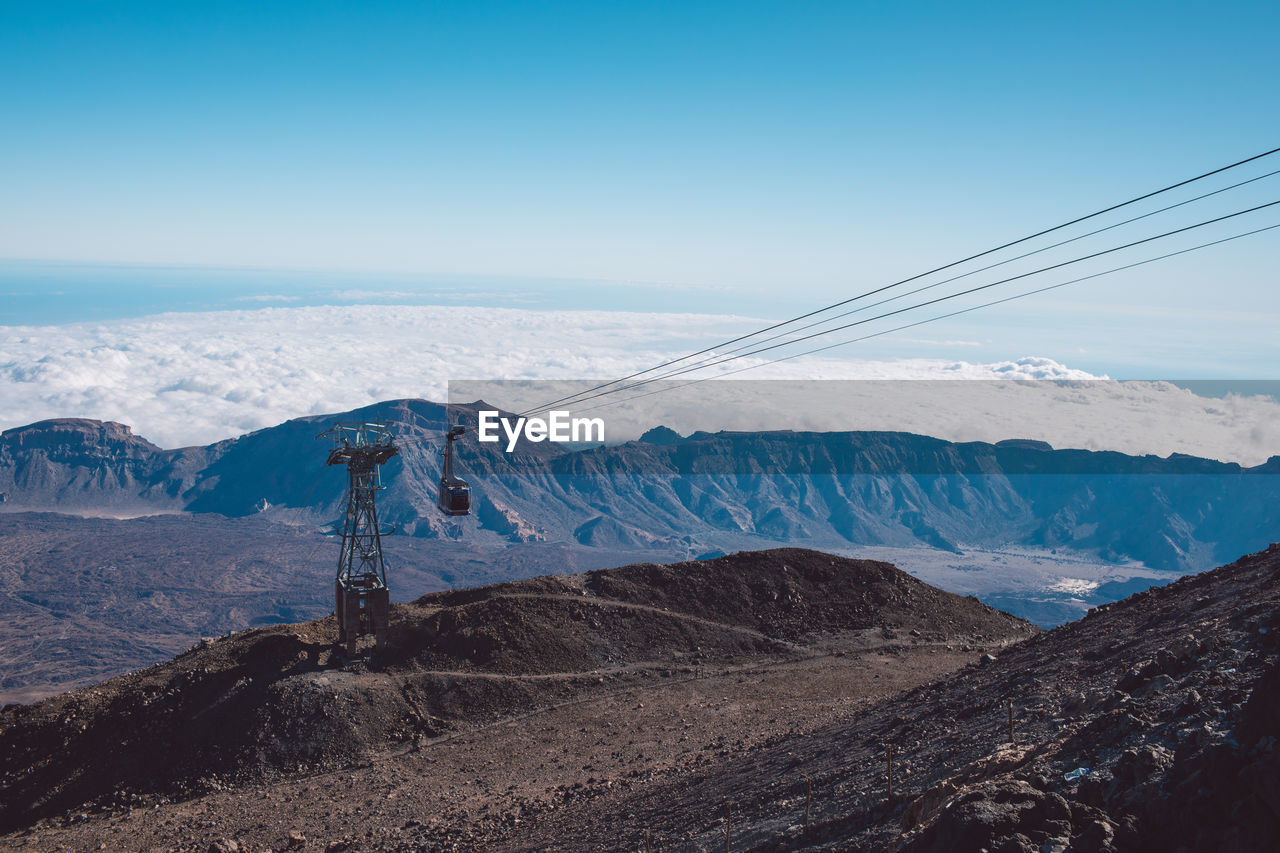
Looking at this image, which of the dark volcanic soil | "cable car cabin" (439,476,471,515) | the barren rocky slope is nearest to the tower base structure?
the dark volcanic soil

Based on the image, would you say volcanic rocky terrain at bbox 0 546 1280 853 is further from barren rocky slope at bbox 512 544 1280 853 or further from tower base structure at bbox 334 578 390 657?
tower base structure at bbox 334 578 390 657

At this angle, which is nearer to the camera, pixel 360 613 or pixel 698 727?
pixel 698 727

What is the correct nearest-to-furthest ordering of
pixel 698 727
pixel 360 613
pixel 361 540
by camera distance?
1. pixel 698 727
2. pixel 360 613
3. pixel 361 540

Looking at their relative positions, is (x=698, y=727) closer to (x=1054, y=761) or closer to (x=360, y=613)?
(x=360, y=613)

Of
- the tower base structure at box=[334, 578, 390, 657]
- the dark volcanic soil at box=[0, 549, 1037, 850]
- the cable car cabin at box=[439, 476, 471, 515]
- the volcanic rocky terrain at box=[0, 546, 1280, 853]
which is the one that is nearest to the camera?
the volcanic rocky terrain at box=[0, 546, 1280, 853]

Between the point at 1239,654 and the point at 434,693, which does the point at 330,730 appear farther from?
the point at 1239,654

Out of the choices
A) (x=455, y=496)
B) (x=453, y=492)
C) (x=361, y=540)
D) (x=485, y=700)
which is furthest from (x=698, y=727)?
(x=361, y=540)

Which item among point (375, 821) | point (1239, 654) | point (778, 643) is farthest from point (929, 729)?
point (778, 643)

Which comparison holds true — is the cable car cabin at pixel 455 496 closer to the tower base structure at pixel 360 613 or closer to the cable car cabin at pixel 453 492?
the cable car cabin at pixel 453 492

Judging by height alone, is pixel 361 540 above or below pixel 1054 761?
below
